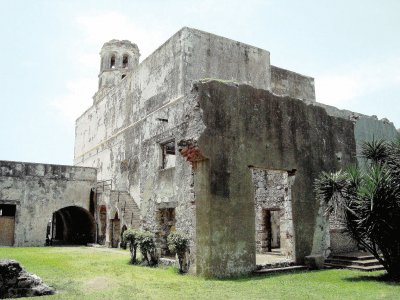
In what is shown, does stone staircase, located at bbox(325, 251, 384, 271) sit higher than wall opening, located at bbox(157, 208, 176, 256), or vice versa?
wall opening, located at bbox(157, 208, 176, 256)

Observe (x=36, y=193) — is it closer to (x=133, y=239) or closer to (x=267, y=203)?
(x=133, y=239)

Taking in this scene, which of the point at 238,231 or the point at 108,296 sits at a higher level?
the point at 238,231

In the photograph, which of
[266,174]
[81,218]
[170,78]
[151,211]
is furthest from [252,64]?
[81,218]

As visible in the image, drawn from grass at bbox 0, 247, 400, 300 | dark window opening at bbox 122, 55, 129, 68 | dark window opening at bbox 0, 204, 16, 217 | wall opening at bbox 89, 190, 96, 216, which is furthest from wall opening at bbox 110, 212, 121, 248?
dark window opening at bbox 122, 55, 129, 68

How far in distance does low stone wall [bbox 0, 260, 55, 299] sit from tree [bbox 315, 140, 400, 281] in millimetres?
6858

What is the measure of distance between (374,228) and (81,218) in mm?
22988

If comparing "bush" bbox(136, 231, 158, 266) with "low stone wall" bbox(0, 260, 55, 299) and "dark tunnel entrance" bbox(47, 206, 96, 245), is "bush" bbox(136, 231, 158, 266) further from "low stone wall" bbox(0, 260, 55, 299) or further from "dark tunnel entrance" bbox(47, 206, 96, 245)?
"dark tunnel entrance" bbox(47, 206, 96, 245)

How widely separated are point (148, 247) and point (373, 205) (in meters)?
6.76

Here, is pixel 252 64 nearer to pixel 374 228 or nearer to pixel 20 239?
pixel 374 228

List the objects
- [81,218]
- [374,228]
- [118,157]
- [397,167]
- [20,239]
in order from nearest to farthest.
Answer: [374,228]
[397,167]
[20,239]
[118,157]
[81,218]

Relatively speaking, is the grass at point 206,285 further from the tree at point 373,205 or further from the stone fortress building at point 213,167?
the stone fortress building at point 213,167

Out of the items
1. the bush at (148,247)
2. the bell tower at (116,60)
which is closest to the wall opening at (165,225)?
the bush at (148,247)

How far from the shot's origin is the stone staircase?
10.9m

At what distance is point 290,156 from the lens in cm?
1176
